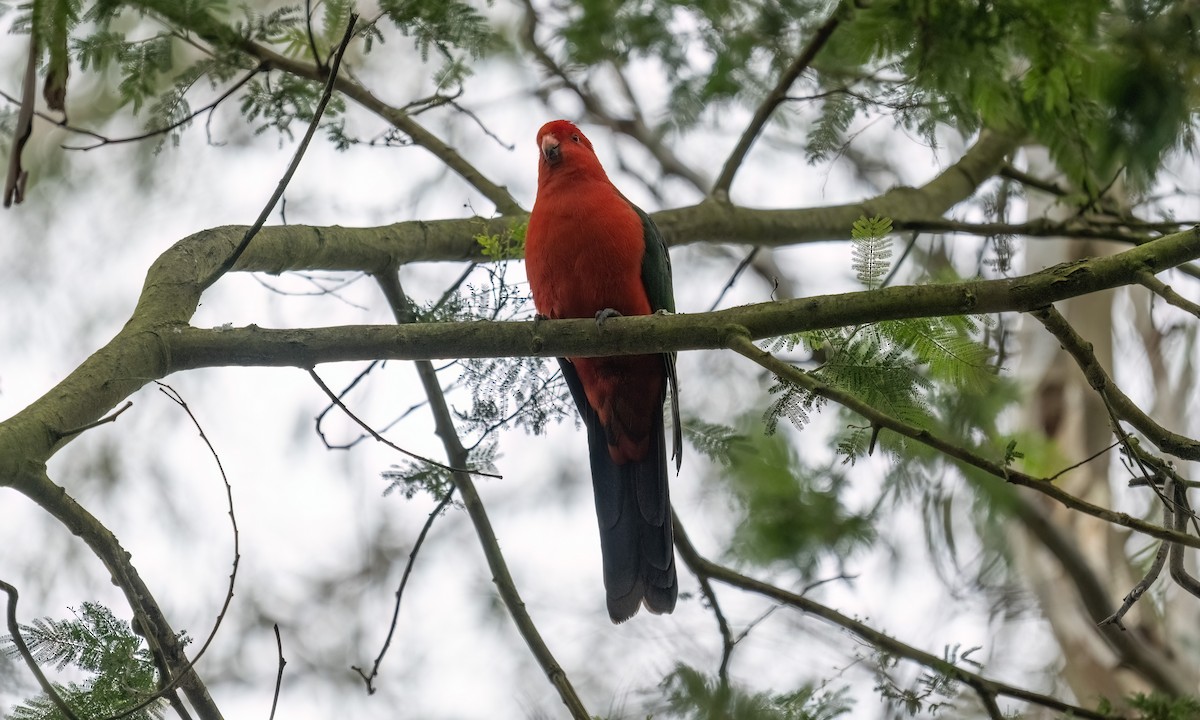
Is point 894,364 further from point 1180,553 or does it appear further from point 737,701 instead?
point 737,701

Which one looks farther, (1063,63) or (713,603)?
(713,603)

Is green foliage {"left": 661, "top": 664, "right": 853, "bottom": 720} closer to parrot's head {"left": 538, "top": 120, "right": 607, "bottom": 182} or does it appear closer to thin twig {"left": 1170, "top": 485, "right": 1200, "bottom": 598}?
thin twig {"left": 1170, "top": 485, "right": 1200, "bottom": 598}

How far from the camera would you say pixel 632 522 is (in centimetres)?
430

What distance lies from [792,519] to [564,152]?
2141 millimetres

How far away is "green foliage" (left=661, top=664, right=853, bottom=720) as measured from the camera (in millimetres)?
3527

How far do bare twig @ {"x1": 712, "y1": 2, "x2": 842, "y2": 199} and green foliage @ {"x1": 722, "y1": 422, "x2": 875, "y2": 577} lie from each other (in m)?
1.32

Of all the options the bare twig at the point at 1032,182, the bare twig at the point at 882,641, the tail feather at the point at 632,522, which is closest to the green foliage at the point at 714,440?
the tail feather at the point at 632,522

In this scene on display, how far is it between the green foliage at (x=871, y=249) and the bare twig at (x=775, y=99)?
5.52 feet

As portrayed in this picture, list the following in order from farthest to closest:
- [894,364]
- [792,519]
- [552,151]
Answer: [792,519]
[552,151]
[894,364]

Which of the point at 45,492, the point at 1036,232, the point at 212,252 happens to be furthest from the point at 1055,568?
the point at 45,492

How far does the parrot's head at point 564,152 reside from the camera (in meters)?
4.82

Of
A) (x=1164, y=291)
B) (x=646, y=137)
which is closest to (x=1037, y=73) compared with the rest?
(x=1164, y=291)

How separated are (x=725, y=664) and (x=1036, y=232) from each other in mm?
2521

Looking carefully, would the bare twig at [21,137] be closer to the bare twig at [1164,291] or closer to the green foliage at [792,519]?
the bare twig at [1164,291]
